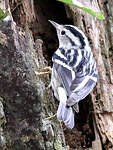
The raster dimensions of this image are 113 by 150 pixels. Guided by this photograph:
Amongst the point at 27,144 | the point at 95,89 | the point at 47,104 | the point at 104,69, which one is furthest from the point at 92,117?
the point at 27,144

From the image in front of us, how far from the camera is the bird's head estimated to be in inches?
179

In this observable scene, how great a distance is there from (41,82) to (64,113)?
1.21 feet

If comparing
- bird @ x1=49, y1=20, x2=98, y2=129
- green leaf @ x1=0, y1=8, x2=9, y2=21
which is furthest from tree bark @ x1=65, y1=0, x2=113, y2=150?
green leaf @ x1=0, y1=8, x2=9, y2=21

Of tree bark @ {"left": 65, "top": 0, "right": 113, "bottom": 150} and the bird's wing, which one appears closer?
the bird's wing

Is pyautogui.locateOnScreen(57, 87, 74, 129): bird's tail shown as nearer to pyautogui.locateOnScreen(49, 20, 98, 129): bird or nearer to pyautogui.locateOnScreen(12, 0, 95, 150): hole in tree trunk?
pyautogui.locateOnScreen(49, 20, 98, 129): bird

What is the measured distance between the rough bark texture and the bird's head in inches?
7.5

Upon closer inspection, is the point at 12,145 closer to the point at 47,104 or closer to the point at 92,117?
the point at 47,104

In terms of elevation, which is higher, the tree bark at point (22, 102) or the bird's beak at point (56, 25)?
the bird's beak at point (56, 25)

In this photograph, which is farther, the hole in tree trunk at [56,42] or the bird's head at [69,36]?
the bird's head at [69,36]

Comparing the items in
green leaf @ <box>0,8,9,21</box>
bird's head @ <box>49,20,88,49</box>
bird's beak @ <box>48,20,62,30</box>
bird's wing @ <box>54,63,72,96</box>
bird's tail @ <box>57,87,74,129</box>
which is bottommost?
bird's tail @ <box>57,87,74,129</box>

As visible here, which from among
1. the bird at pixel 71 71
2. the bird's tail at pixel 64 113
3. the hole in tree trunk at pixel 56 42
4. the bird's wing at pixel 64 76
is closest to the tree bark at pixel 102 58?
the hole in tree trunk at pixel 56 42

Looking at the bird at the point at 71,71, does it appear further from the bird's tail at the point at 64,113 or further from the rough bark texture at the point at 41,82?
the rough bark texture at the point at 41,82

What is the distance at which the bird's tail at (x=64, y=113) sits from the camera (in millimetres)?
3564

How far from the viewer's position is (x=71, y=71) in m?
4.13
